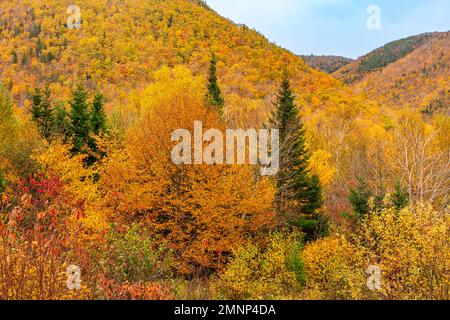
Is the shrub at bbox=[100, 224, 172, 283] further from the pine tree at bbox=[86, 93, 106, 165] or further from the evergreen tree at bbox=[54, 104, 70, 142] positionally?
the evergreen tree at bbox=[54, 104, 70, 142]

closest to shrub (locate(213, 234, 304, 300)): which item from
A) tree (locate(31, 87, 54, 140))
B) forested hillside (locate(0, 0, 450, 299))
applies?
forested hillside (locate(0, 0, 450, 299))

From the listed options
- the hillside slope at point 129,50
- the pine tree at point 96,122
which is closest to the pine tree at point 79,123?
the pine tree at point 96,122

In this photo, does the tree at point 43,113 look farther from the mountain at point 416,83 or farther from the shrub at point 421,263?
the mountain at point 416,83

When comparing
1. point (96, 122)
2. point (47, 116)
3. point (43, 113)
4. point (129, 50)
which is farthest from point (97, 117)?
point (129, 50)

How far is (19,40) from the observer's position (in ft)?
306

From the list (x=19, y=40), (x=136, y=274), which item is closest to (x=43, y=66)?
(x=19, y=40)

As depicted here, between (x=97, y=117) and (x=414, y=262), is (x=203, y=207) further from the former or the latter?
(x=97, y=117)

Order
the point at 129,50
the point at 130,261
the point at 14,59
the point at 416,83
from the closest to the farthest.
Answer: the point at 130,261 < the point at 129,50 < the point at 14,59 < the point at 416,83

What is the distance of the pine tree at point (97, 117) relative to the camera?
1139 inches

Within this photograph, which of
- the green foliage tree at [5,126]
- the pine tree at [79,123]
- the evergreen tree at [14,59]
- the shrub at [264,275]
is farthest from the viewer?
the evergreen tree at [14,59]

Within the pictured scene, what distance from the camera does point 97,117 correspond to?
2914cm

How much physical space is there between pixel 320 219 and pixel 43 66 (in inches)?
3040

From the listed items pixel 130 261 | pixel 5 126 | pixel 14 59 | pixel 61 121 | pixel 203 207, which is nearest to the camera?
pixel 130 261

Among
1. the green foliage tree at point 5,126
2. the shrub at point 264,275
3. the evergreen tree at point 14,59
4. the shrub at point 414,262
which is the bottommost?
the shrub at point 264,275
